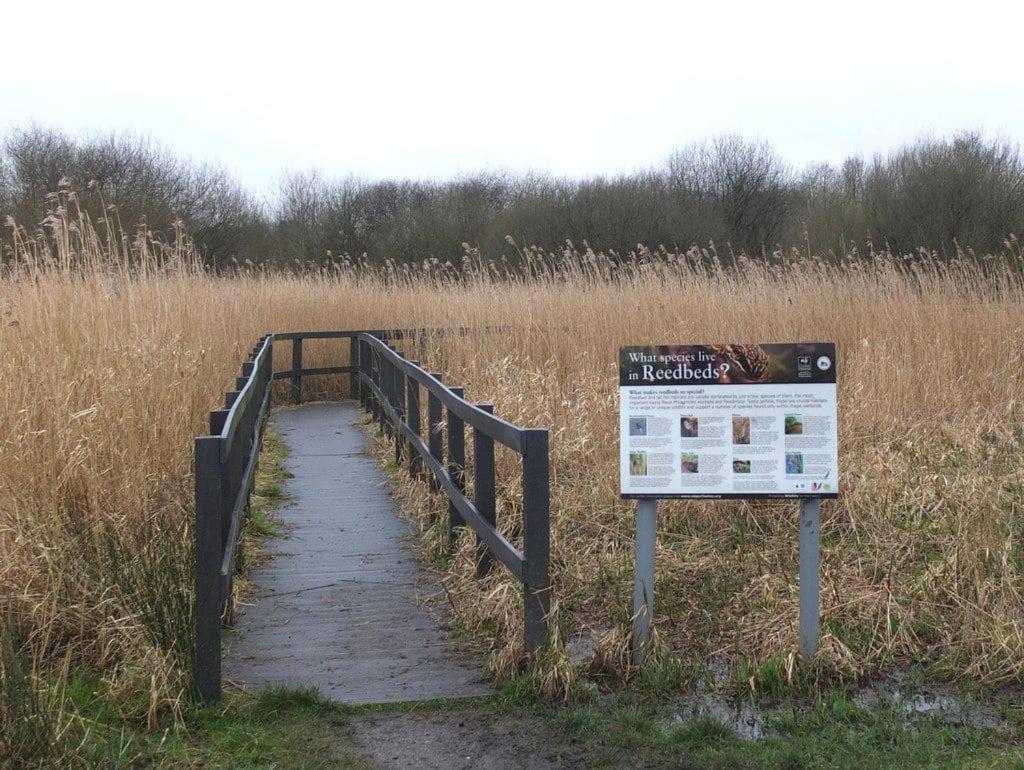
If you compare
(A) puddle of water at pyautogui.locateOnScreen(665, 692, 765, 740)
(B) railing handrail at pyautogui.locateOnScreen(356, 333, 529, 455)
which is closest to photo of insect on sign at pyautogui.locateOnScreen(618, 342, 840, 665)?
(A) puddle of water at pyautogui.locateOnScreen(665, 692, 765, 740)

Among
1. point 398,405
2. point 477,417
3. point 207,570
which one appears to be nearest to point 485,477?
point 477,417

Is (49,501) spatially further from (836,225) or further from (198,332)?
(836,225)

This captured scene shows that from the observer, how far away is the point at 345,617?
17.7ft

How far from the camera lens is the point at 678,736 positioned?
3891mm

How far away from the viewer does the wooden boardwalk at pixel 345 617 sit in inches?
177

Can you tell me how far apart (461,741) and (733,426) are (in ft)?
5.12

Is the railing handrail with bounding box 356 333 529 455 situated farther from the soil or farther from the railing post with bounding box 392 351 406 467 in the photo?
the railing post with bounding box 392 351 406 467

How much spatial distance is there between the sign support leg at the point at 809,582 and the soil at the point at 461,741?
1112 mm

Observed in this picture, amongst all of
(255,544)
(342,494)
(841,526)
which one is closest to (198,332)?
(342,494)

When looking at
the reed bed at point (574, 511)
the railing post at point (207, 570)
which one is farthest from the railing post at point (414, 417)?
the railing post at point (207, 570)

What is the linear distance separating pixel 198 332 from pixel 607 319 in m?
4.00

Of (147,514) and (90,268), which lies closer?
(147,514)

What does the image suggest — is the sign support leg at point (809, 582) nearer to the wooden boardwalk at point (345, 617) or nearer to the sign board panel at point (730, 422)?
the sign board panel at point (730, 422)

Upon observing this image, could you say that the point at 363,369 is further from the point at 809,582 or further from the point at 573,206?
the point at 573,206
